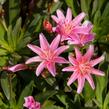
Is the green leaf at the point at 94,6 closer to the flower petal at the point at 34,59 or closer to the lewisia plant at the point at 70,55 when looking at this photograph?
the lewisia plant at the point at 70,55

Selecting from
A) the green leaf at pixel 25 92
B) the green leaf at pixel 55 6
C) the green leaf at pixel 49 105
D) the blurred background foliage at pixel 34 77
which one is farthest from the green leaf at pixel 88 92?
the green leaf at pixel 55 6

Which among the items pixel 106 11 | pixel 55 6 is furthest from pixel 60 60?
pixel 106 11

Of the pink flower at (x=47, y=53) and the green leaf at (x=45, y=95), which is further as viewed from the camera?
the green leaf at (x=45, y=95)

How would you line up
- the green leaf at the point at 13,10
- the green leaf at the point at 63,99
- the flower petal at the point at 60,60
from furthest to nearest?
the green leaf at the point at 13,10, the green leaf at the point at 63,99, the flower petal at the point at 60,60

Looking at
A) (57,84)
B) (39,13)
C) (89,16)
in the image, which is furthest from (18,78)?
A: (89,16)

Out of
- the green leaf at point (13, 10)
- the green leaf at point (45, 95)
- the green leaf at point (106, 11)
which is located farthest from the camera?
the green leaf at point (106, 11)

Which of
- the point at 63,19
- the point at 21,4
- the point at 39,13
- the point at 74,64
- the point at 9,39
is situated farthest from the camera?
the point at 21,4

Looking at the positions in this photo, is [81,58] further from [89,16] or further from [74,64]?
[89,16]

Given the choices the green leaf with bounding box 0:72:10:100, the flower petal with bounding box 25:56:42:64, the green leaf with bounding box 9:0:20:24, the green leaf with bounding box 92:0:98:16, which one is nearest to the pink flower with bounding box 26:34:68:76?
the flower petal with bounding box 25:56:42:64
